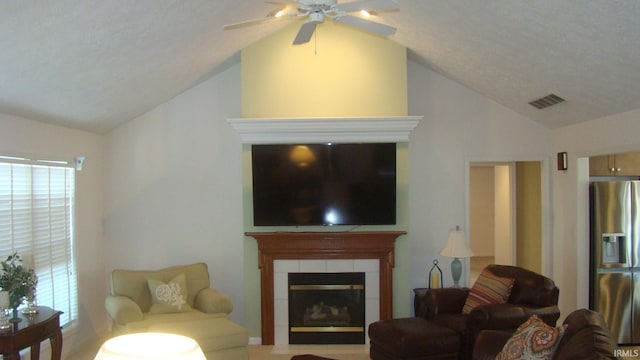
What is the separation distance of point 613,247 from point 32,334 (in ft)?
17.0

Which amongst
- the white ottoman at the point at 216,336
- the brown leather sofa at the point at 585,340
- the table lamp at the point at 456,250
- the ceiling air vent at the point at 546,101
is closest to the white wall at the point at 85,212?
the white ottoman at the point at 216,336

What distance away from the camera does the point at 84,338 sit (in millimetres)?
5027

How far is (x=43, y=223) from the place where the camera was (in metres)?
4.38

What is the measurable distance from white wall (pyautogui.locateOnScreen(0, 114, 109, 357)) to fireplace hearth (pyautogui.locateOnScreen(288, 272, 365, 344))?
2.14 metres

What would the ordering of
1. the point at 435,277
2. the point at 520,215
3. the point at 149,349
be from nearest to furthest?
the point at 149,349 < the point at 435,277 < the point at 520,215

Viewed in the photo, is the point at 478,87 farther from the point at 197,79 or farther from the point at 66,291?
the point at 66,291

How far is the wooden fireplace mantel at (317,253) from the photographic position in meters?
5.01

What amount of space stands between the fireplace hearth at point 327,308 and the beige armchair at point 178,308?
0.77m

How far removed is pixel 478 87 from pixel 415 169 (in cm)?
114

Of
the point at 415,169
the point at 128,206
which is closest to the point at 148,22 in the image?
the point at 128,206

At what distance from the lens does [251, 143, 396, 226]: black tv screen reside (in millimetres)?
4945

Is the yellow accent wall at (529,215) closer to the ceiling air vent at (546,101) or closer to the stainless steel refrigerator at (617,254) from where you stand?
the stainless steel refrigerator at (617,254)

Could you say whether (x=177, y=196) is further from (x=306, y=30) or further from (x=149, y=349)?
(x=149, y=349)

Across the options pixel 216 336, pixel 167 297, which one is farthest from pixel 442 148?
pixel 167 297
